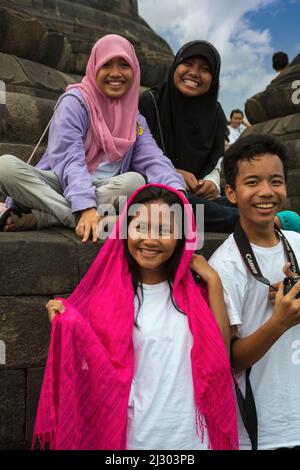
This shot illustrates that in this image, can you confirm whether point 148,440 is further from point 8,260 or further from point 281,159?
point 281,159

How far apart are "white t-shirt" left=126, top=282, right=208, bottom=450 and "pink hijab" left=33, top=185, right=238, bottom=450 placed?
3 cm

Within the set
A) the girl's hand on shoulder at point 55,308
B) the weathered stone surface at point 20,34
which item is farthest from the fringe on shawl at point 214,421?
the weathered stone surface at point 20,34

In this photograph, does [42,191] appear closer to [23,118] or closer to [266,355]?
[266,355]

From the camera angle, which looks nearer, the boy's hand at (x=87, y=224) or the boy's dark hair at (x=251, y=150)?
the boy's dark hair at (x=251, y=150)

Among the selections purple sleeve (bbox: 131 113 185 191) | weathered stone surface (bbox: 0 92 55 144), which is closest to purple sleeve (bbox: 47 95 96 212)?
purple sleeve (bbox: 131 113 185 191)

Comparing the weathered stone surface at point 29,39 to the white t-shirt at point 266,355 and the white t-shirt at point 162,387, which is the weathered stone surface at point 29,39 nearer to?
the white t-shirt at point 266,355

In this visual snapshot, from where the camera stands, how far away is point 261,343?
1.71 meters

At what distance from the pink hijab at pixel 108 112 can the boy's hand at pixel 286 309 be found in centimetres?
144

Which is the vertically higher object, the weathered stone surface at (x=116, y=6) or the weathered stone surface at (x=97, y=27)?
the weathered stone surface at (x=116, y=6)

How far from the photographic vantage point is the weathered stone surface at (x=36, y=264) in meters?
2.12

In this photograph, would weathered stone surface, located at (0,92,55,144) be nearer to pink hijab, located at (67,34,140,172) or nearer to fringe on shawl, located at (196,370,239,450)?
pink hijab, located at (67,34,140,172)

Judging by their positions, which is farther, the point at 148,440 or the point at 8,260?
the point at 8,260
